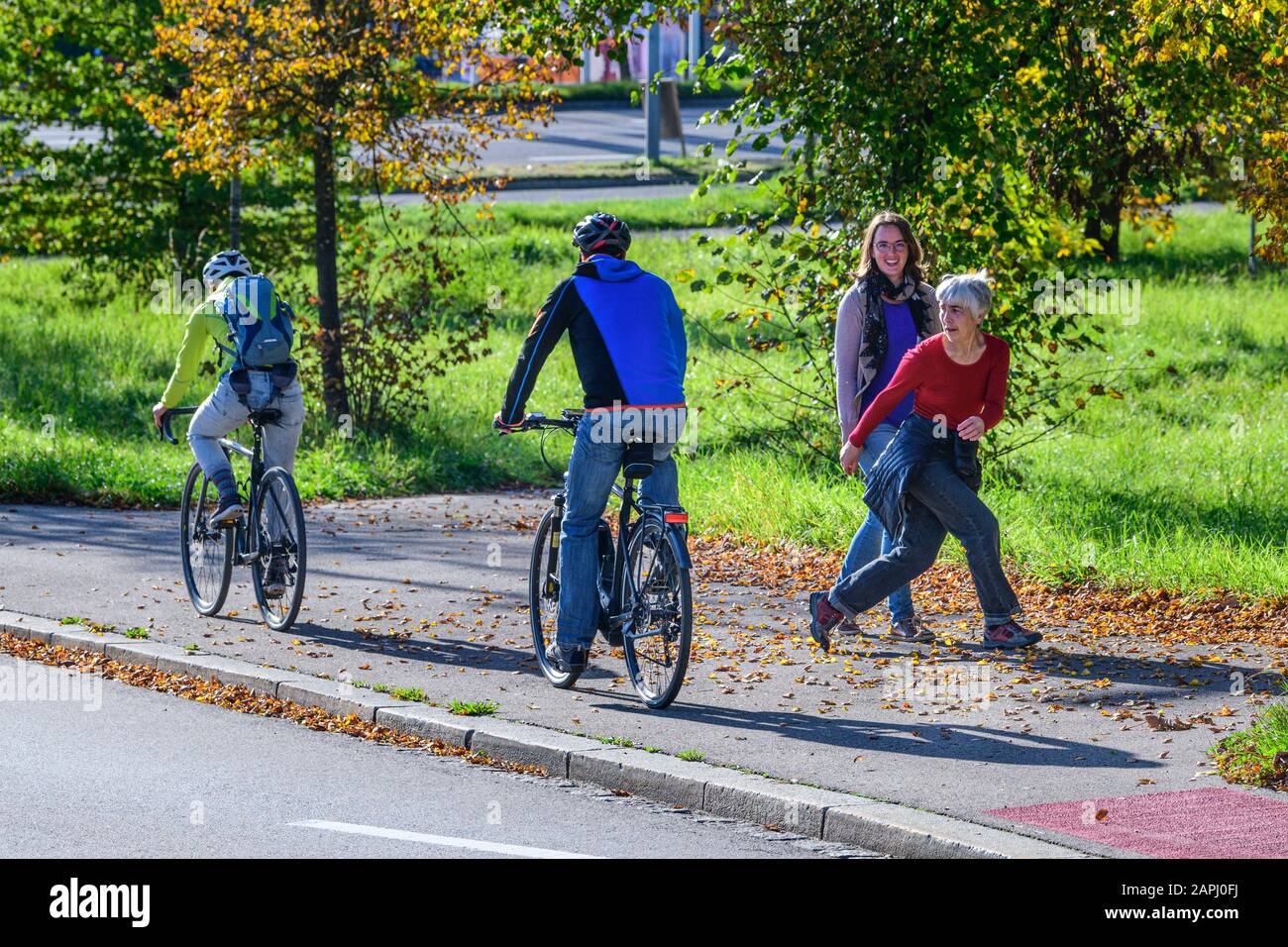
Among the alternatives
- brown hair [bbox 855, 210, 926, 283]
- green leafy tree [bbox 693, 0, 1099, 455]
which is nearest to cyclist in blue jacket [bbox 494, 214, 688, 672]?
brown hair [bbox 855, 210, 926, 283]

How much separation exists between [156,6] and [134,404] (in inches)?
204

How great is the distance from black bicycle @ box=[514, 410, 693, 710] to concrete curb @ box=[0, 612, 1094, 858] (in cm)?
61

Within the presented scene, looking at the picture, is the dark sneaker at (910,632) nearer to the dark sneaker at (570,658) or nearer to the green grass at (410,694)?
the dark sneaker at (570,658)

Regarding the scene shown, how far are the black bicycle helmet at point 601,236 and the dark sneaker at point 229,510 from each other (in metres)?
2.77

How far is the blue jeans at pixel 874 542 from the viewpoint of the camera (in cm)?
876

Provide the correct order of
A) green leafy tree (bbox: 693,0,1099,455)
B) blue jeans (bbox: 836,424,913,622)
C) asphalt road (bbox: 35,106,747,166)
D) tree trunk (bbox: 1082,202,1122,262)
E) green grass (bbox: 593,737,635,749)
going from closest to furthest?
green grass (bbox: 593,737,635,749), blue jeans (bbox: 836,424,913,622), green leafy tree (bbox: 693,0,1099,455), tree trunk (bbox: 1082,202,1122,262), asphalt road (bbox: 35,106,747,166)

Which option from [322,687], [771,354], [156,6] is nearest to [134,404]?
[156,6]

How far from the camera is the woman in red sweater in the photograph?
26.9 ft

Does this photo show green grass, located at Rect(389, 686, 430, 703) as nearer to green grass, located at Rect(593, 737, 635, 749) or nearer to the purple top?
green grass, located at Rect(593, 737, 635, 749)

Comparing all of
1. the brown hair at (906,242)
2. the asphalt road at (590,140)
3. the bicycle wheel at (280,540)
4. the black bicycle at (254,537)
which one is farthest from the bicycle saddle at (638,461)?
the asphalt road at (590,140)

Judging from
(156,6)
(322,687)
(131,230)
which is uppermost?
(156,6)

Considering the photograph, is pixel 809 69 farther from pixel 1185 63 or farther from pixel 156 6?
pixel 156 6

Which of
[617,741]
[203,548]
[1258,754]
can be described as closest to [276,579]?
[203,548]
